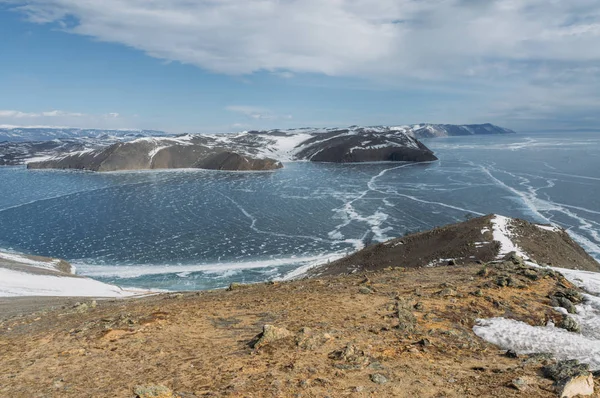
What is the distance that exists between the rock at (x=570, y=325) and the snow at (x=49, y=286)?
25686 millimetres

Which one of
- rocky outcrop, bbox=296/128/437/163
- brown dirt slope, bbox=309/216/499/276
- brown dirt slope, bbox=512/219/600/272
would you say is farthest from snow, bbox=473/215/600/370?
rocky outcrop, bbox=296/128/437/163

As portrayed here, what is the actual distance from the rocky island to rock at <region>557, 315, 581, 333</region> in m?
0.03

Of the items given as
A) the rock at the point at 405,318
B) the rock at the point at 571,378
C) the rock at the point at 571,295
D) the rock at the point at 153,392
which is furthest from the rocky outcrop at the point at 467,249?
the rock at the point at 153,392

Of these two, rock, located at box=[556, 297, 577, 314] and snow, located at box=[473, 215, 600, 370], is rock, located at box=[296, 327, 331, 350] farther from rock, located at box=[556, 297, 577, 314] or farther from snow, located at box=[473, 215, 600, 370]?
rock, located at box=[556, 297, 577, 314]

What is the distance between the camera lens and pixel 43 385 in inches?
330

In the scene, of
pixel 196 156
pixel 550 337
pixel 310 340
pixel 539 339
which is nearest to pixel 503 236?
pixel 550 337

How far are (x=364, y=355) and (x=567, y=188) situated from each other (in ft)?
294

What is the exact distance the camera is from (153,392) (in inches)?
292

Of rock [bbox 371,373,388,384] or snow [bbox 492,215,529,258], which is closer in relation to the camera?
rock [bbox 371,373,388,384]

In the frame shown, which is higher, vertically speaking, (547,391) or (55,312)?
(547,391)

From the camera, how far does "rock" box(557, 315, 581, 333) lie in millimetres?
11461

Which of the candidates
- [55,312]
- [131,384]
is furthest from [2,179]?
[131,384]

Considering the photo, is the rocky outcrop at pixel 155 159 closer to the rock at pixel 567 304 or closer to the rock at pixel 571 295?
the rock at pixel 571 295

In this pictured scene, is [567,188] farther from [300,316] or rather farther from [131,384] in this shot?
[131,384]
